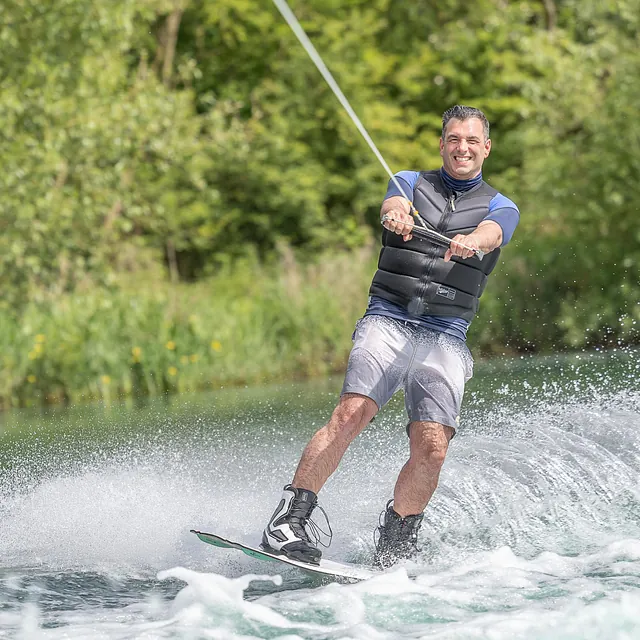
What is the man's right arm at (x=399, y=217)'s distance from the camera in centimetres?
411

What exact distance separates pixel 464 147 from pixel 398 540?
5.03ft

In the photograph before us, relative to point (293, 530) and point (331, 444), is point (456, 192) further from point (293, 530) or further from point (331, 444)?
point (293, 530)

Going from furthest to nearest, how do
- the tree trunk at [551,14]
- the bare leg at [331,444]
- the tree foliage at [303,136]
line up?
the tree trunk at [551,14] → the tree foliage at [303,136] → the bare leg at [331,444]

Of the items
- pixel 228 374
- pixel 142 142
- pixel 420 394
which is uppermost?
pixel 142 142

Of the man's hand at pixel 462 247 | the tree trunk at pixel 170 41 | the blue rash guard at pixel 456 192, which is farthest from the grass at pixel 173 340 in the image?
the tree trunk at pixel 170 41

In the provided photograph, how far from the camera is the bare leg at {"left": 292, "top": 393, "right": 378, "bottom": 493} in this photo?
13.7 feet

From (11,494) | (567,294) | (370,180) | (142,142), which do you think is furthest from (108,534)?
(370,180)

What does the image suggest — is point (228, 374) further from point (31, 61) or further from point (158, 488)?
point (158, 488)

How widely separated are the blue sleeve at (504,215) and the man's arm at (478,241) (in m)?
0.05

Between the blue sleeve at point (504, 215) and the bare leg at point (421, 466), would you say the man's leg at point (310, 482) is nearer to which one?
the bare leg at point (421, 466)

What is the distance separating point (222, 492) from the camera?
18.9 feet

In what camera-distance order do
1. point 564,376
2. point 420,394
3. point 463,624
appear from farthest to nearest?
point 564,376 → point 420,394 → point 463,624

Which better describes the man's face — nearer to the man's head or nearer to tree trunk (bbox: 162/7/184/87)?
the man's head

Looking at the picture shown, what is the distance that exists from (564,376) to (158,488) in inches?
199
